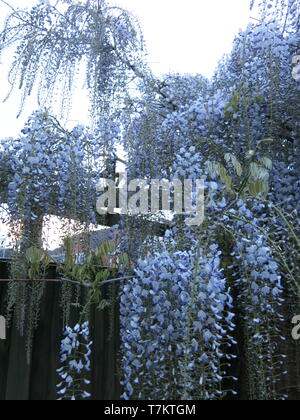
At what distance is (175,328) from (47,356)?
1.33 metres

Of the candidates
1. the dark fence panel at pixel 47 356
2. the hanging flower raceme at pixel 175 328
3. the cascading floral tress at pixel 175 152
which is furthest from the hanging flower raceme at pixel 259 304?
the dark fence panel at pixel 47 356

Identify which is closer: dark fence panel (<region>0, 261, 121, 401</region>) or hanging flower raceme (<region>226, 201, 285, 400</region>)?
hanging flower raceme (<region>226, 201, 285, 400</region>)

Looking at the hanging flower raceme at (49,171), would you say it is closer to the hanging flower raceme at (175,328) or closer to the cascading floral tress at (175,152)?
the cascading floral tress at (175,152)

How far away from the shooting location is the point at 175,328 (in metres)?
1.83

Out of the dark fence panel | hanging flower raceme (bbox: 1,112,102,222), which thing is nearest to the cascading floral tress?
hanging flower raceme (bbox: 1,112,102,222)

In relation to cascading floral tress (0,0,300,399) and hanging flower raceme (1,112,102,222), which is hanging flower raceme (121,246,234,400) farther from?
hanging flower raceme (1,112,102,222)

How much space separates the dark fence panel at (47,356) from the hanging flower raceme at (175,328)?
69 cm

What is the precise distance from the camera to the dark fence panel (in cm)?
276

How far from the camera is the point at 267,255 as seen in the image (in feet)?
6.49

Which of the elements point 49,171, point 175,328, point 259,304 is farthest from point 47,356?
point 259,304

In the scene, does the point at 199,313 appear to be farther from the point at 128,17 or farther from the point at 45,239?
the point at 128,17

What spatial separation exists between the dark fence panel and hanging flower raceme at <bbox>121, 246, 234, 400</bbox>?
2.27ft

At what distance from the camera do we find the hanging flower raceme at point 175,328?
5.66ft
